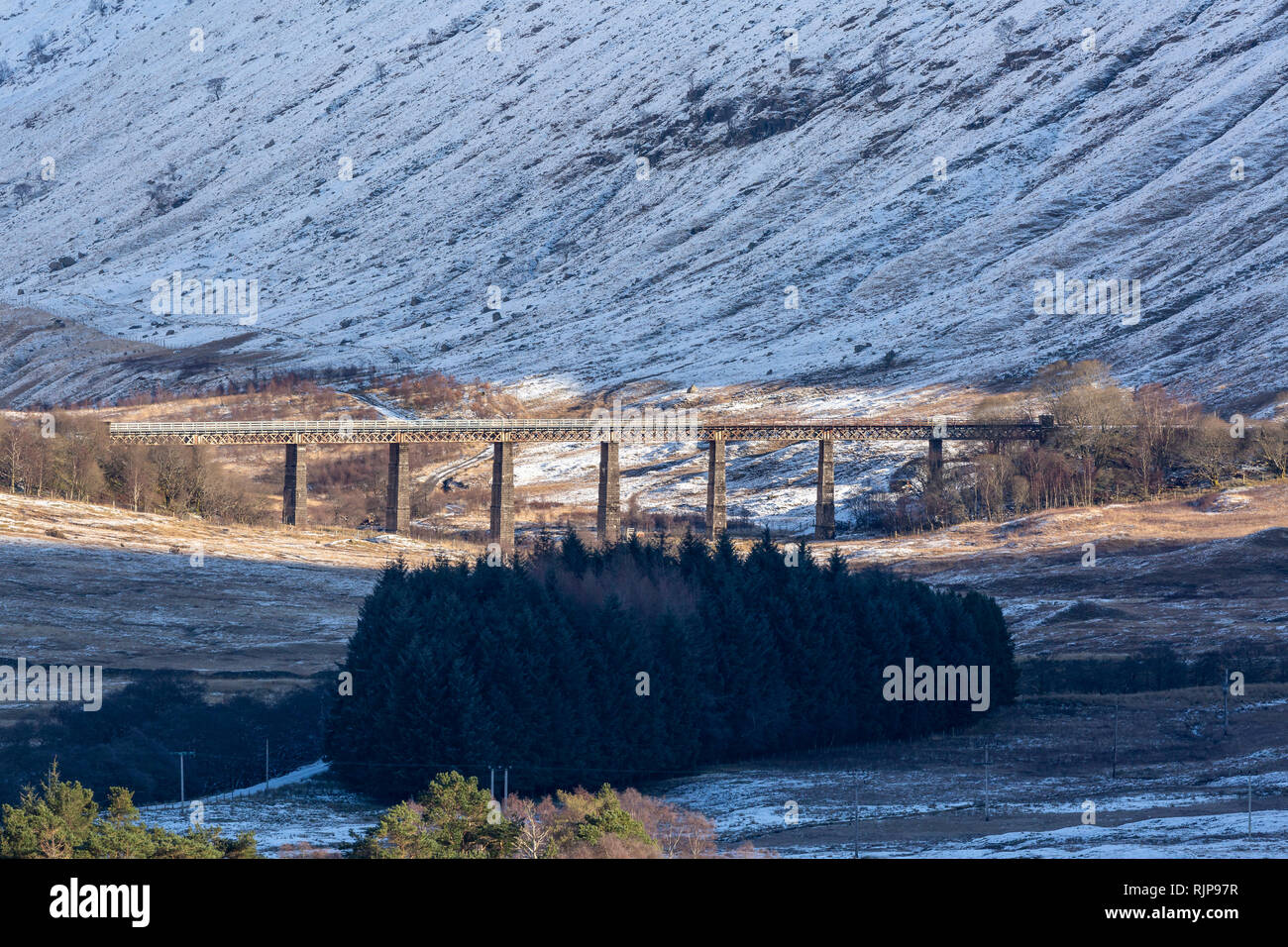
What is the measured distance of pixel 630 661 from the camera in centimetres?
5856

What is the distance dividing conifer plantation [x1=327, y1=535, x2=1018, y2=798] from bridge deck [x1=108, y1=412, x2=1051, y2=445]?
138 feet

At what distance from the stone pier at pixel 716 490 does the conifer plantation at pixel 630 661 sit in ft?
138

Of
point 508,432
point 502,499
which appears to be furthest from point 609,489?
point 508,432

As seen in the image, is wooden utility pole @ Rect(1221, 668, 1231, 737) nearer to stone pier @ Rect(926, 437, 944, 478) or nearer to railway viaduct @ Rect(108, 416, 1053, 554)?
railway viaduct @ Rect(108, 416, 1053, 554)

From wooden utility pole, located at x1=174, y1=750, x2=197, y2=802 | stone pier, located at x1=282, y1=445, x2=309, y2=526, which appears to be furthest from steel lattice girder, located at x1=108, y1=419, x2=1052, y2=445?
wooden utility pole, located at x1=174, y1=750, x2=197, y2=802

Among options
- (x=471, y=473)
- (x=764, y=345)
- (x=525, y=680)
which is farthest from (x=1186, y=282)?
(x=525, y=680)

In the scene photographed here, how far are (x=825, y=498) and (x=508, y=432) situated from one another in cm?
2371

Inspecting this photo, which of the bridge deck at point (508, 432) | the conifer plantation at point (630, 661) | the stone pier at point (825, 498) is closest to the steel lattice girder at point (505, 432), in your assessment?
the bridge deck at point (508, 432)

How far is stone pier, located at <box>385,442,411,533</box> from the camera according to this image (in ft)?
373

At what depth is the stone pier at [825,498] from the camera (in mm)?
118812

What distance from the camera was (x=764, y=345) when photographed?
625ft
